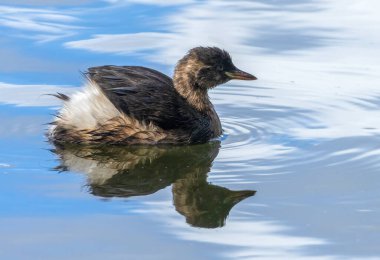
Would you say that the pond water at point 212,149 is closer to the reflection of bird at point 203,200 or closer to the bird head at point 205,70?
the reflection of bird at point 203,200

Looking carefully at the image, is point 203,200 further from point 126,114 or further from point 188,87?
point 188,87

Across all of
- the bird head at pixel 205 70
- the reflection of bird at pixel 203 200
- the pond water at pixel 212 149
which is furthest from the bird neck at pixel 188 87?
the reflection of bird at pixel 203 200

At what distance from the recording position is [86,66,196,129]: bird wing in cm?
876

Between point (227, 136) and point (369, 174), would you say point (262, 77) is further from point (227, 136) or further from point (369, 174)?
point (369, 174)

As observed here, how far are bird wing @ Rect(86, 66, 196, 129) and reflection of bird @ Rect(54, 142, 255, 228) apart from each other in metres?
0.23

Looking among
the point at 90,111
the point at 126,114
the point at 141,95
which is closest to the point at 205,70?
the point at 141,95

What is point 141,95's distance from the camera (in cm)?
880

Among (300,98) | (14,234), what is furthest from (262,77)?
(14,234)

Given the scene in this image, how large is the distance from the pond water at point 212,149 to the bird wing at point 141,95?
0.25 meters

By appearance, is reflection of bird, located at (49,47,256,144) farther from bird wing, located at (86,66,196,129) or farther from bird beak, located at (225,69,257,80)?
bird beak, located at (225,69,257,80)

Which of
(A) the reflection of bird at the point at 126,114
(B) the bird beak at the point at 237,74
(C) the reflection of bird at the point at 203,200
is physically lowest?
(C) the reflection of bird at the point at 203,200

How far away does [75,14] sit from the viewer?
11.7 meters

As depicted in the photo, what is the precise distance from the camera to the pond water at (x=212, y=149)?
679 cm

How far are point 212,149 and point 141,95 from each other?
0.65 meters
